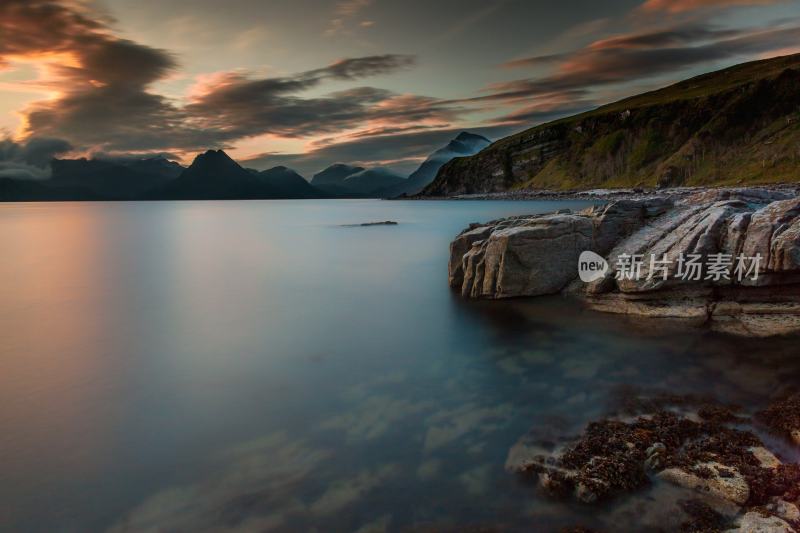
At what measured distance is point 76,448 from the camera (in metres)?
14.0

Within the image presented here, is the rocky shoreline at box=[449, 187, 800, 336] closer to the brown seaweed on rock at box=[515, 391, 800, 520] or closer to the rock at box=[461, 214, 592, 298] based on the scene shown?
the rock at box=[461, 214, 592, 298]

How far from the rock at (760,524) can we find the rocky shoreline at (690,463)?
17mm

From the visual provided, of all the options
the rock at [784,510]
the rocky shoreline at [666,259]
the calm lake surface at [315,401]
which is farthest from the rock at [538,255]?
the rock at [784,510]

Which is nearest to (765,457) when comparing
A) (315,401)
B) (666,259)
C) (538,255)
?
(315,401)

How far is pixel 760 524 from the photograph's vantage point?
9273 mm

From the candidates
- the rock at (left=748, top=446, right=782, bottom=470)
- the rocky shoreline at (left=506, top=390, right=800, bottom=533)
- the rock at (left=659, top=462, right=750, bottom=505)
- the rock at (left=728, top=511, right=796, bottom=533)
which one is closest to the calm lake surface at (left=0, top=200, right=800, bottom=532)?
the rocky shoreline at (left=506, top=390, right=800, bottom=533)

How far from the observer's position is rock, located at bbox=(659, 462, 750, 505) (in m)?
10.3

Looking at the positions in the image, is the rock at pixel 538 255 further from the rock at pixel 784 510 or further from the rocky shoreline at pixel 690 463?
the rock at pixel 784 510

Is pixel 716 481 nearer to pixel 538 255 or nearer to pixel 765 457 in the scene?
pixel 765 457

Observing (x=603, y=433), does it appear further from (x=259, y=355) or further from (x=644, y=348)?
(x=259, y=355)

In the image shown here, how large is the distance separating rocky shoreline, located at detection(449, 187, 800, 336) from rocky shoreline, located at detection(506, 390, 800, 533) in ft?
32.2

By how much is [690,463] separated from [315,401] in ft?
39.7

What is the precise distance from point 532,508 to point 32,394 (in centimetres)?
1967

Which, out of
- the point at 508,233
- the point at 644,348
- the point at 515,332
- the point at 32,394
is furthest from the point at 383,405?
the point at 508,233
